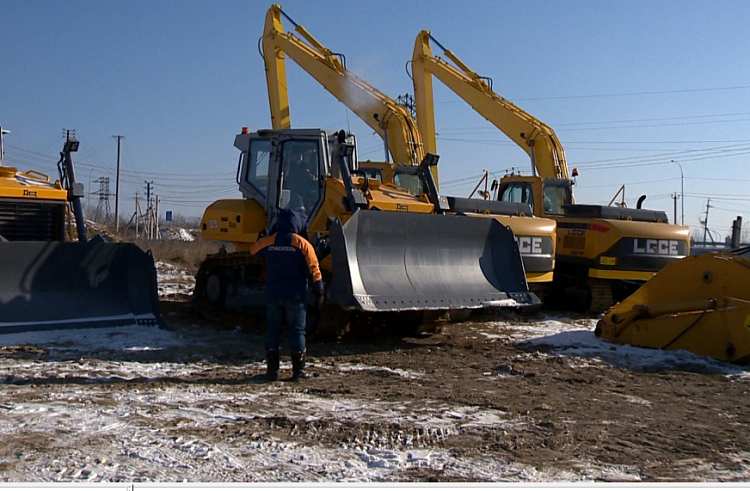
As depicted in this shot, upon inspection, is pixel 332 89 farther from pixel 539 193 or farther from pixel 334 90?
pixel 539 193

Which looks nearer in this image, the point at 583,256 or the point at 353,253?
the point at 353,253

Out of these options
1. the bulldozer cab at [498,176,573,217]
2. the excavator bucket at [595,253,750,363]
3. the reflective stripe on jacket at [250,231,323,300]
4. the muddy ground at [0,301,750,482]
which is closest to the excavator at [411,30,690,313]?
the bulldozer cab at [498,176,573,217]

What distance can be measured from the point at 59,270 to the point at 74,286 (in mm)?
242

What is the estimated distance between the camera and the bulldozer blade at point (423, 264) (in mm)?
7523

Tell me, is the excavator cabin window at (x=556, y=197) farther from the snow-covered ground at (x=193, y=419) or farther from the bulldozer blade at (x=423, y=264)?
the snow-covered ground at (x=193, y=419)

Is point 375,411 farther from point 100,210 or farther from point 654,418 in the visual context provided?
point 100,210

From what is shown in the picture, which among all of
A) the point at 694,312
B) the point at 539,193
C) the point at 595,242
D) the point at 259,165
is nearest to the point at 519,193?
the point at 539,193

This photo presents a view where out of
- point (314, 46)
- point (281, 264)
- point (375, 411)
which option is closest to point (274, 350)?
point (281, 264)

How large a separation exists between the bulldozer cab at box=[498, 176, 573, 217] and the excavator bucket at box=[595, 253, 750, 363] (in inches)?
228

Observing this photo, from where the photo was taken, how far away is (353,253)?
7711 millimetres

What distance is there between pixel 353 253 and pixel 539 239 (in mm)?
4259

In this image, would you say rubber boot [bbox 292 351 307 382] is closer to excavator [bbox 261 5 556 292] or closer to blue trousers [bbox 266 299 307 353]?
blue trousers [bbox 266 299 307 353]

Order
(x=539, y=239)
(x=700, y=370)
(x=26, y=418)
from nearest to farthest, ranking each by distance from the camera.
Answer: (x=26, y=418) < (x=700, y=370) < (x=539, y=239)

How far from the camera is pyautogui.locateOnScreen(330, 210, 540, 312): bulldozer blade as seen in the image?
7523 millimetres
